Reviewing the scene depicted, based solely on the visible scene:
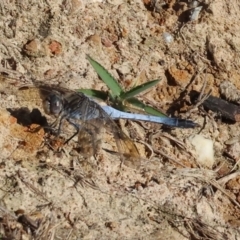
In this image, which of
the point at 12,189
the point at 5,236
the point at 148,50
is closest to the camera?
the point at 5,236

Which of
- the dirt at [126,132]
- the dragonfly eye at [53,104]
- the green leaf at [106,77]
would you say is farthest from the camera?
the green leaf at [106,77]

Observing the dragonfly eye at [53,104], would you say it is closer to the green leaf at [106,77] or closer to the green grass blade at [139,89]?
the green leaf at [106,77]

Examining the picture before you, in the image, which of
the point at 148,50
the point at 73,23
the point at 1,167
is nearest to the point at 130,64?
the point at 148,50

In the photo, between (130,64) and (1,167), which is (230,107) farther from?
(1,167)

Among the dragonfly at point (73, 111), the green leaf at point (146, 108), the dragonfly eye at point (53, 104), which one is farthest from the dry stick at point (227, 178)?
the dragonfly eye at point (53, 104)

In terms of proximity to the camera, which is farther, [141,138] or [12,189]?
[141,138]

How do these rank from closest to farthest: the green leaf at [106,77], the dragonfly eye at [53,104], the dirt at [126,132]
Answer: the dirt at [126,132]
the dragonfly eye at [53,104]
the green leaf at [106,77]

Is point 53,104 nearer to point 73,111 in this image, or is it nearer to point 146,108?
point 73,111
